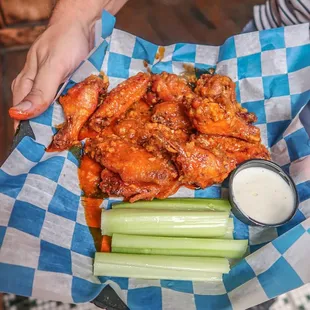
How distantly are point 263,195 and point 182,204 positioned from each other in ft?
2.04

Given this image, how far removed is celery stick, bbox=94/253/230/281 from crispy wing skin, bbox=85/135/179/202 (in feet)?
1.48

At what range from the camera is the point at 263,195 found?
309 centimetres

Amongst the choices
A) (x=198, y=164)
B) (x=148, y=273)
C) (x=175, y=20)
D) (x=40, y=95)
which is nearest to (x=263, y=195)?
(x=198, y=164)

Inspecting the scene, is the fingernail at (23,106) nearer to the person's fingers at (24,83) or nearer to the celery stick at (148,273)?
the person's fingers at (24,83)

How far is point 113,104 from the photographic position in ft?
10.7

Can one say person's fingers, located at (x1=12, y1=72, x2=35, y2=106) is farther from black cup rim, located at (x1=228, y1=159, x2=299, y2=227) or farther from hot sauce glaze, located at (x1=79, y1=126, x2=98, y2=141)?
black cup rim, located at (x1=228, y1=159, x2=299, y2=227)

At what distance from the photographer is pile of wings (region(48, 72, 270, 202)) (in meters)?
2.98

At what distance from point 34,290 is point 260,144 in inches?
80.0

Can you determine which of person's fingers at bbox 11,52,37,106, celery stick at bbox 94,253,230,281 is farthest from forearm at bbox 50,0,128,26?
celery stick at bbox 94,253,230,281

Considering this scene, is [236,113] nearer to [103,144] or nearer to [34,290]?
[103,144]

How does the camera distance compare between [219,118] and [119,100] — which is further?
[119,100]

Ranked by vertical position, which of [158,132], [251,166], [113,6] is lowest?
[251,166]

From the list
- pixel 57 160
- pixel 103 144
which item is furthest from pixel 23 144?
pixel 103 144

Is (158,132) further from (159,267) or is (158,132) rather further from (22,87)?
(22,87)
